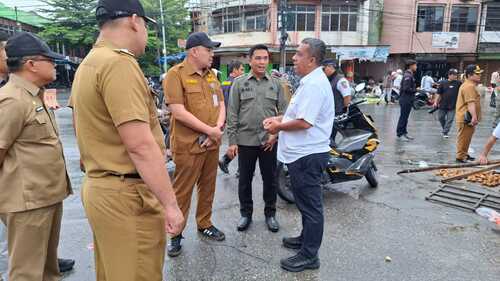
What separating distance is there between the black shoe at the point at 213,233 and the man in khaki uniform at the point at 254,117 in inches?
10.5

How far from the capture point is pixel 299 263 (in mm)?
2973

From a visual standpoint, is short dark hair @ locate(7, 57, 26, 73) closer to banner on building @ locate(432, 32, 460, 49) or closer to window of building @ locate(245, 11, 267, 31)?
window of building @ locate(245, 11, 267, 31)

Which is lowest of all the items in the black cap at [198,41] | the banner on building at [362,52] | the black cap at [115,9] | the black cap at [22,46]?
the black cap at [22,46]

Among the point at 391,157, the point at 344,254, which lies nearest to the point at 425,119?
the point at 391,157

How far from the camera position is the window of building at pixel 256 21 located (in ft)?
87.1

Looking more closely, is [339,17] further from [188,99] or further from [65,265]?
[65,265]

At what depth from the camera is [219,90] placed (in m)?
3.45

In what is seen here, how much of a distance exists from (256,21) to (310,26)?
3.98 m

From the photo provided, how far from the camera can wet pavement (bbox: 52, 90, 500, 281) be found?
2.96 metres

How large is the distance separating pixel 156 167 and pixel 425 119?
41.7 ft

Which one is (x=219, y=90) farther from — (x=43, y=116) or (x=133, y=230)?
(x=133, y=230)

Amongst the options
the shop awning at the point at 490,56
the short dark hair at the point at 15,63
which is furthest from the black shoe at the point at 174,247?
the shop awning at the point at 490,56

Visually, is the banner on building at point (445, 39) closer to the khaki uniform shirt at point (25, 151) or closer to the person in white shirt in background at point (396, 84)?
the person in white shirt in background at point (396, 84)

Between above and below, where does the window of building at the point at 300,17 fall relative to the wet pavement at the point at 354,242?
above
